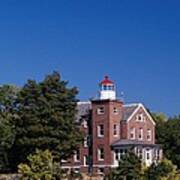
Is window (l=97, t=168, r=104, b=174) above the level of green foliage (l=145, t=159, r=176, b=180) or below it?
above

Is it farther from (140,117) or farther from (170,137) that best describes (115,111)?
(170,137)

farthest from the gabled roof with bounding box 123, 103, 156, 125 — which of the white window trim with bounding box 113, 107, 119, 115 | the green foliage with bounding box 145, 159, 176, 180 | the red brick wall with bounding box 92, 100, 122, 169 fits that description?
the green foliage with bounding box 145, 159, 176, 180

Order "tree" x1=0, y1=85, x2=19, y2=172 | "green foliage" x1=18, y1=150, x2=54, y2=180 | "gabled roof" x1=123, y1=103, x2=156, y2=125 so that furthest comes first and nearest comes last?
"gabled roof" x1=123, y1=103, x2=156, y2=125, "tree" x1=0, y1=85, x2=19, y2=172, "green foliage" x1=18, y1=150, x2=54, y2=180

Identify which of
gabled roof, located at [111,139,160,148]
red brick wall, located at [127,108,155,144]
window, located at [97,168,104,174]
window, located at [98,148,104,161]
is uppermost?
red brick wall, located at [127,108,155,144]

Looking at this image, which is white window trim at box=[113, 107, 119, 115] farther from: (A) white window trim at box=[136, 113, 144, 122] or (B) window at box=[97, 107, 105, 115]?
(A) white window trim at box=[136, 113, 144, 122]

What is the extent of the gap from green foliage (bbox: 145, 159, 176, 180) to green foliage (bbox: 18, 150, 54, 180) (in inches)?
317

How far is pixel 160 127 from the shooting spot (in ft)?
278

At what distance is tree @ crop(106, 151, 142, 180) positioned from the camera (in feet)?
191

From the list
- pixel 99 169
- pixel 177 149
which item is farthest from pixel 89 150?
pixel 177 149

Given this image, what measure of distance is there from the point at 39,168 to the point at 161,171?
9.95 m

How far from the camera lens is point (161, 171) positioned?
56656 mm

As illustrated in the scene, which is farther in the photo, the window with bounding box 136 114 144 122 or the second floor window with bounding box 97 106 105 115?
the window with bounding box 136 114 144 122

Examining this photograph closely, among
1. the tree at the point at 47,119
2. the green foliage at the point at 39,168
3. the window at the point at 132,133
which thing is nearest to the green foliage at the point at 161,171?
the green foliage at the point at 39,168

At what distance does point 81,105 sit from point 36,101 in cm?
1521
